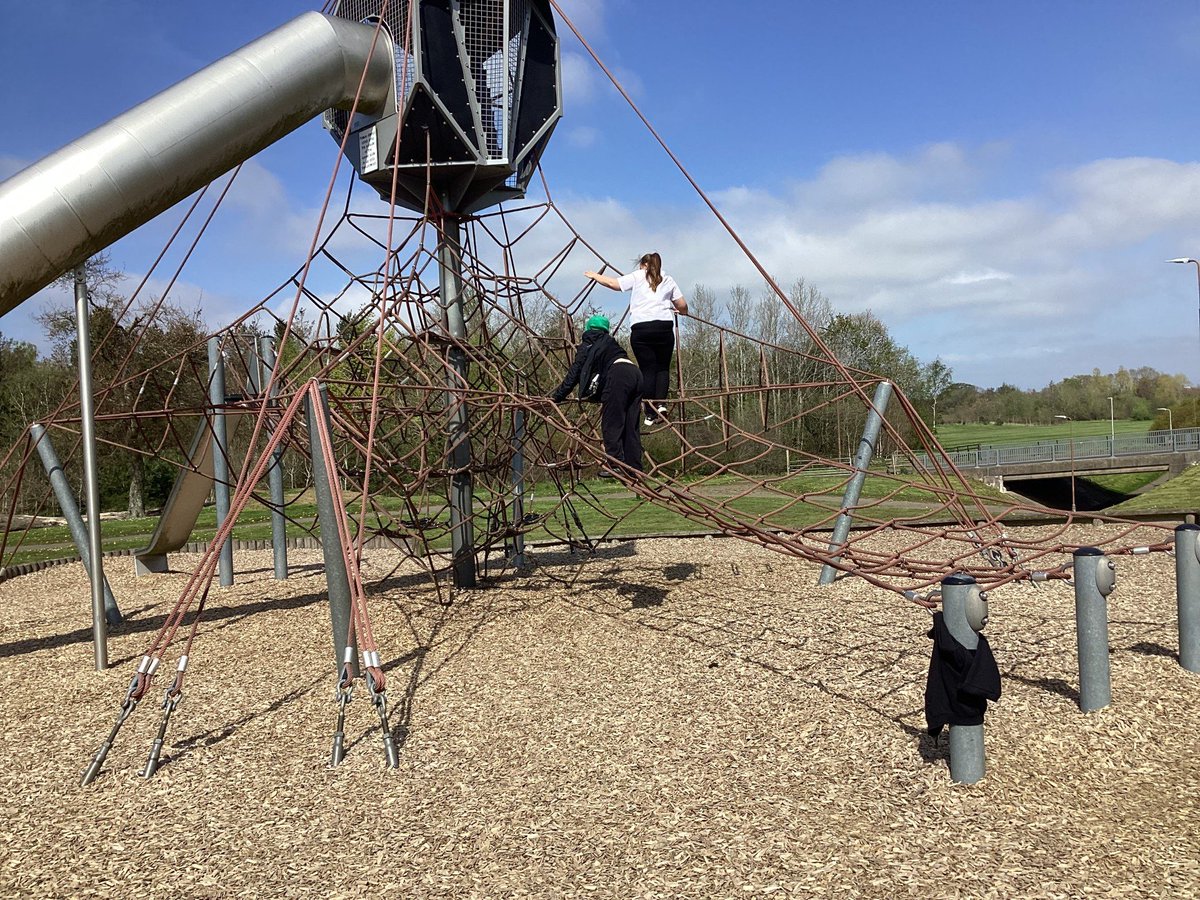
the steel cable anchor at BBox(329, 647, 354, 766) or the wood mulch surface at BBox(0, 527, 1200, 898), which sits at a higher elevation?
the steel cable anchor at BBox(329, 647, 354, 766)

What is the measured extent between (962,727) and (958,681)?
216 millimetres

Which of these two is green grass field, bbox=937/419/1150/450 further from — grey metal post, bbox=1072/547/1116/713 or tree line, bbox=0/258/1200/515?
grey metal post, bbox=1072/547/1116/713

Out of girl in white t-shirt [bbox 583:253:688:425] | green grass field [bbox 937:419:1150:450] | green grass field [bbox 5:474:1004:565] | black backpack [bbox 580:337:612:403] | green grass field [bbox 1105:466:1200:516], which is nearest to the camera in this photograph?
black backpack [bbox 580:337:612:403]

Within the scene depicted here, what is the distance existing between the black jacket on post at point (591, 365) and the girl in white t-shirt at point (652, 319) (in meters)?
0.21

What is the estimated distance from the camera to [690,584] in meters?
8.86

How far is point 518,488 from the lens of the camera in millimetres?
9102

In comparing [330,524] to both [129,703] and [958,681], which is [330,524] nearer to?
[129,703]

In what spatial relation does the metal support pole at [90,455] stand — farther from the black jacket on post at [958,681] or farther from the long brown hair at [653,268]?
the black jacket on post at [958,681]

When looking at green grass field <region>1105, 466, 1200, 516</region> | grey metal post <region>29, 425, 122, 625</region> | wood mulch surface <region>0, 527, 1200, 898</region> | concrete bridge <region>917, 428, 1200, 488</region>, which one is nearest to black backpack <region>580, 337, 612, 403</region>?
wood mulch surface <region>0, 527, 1200, 898</region>

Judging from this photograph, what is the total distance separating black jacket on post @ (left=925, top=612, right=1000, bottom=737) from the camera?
12.8 ft

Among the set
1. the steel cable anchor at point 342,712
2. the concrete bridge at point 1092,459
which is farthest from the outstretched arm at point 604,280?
the concrete bridge at point 1092,459

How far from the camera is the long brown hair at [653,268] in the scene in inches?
261

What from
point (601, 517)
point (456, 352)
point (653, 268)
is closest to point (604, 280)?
point (653, 268)

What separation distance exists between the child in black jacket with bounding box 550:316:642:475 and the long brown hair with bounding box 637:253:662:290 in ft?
1.53
